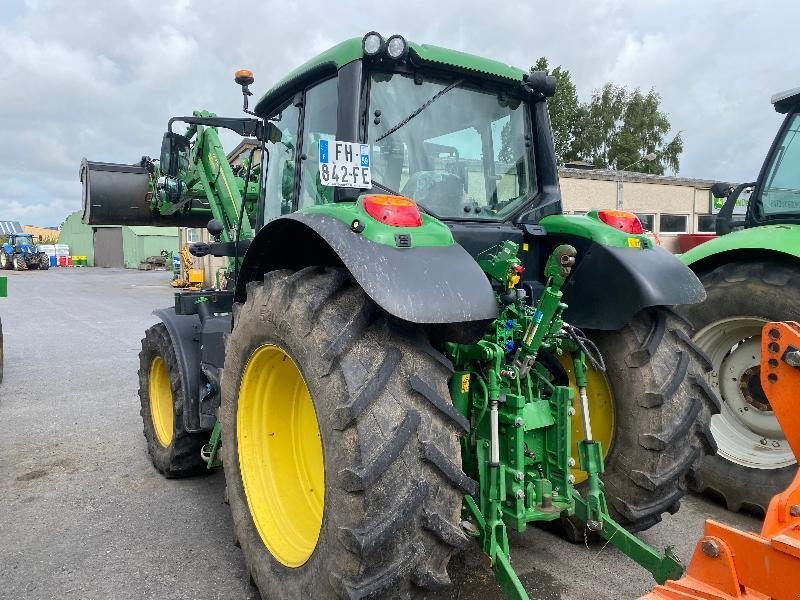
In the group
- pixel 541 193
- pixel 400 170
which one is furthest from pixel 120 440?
pixel 541 193

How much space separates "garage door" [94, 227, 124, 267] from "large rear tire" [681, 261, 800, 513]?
4809 centimetres

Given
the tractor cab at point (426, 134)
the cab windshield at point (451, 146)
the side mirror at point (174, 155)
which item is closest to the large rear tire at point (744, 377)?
the tractor cab at point (426, 134)

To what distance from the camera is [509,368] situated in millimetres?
2484

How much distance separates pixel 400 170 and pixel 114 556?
94.0 inches

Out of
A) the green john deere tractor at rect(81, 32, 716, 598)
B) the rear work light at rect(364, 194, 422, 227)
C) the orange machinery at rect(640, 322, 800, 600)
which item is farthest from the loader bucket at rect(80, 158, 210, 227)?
the orange machinery at rect(640, 322, 800, 600)

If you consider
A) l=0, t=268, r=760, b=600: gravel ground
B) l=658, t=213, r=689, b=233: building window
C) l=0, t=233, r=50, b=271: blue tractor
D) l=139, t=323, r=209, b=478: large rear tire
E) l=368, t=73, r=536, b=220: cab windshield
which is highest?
l=658, t=213, r=689, b=233: building window

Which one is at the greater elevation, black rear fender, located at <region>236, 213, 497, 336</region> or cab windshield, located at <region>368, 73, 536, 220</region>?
cab windshield, located at <region>368, 73, 536, 220</region>

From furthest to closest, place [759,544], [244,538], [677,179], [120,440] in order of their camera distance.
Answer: [677,179] < [120,440] < [244,538] < [759,544]

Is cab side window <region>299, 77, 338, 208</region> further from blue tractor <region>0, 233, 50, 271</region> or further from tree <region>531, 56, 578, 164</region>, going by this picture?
blue tractor <region>0, 233, 50, 271</region>

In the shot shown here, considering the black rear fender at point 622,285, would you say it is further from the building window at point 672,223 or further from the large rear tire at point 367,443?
the building window at point 672,223

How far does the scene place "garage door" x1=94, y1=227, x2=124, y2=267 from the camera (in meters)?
46.1

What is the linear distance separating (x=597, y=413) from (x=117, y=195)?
15.2 ft

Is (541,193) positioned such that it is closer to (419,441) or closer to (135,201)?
(419,441)

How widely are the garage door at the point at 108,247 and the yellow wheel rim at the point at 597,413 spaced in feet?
159
